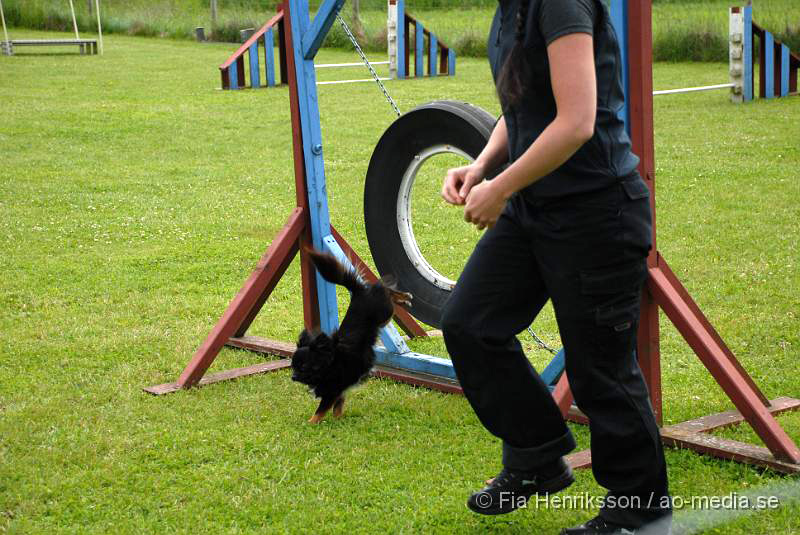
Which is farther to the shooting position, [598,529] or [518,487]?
[518,487]

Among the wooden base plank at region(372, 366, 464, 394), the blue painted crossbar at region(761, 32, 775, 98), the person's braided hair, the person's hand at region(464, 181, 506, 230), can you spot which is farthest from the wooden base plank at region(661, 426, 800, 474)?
the blue painted crossbar at region(761, 32, 775, 98)

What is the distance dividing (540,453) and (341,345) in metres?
1.34

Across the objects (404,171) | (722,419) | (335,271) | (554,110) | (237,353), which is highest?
(554,110)

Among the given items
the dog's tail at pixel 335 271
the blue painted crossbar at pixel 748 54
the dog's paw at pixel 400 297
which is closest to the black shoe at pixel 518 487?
the dog's tail at pixel 335 271

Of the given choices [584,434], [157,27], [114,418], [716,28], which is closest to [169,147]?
[114,418]

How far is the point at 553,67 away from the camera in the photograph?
2.32 meters

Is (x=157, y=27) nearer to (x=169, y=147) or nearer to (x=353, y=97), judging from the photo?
(x=353, y=97)

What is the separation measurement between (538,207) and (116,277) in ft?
14.5

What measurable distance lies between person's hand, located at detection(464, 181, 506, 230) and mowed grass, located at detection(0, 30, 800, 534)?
1077 mm

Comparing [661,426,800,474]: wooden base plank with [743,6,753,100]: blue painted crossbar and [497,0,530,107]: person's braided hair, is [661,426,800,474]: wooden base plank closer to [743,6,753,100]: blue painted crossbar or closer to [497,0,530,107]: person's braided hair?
[497,0,530,107]: person's braided hair

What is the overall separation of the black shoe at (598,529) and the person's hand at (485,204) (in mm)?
943

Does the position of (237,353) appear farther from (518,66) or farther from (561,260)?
(518,66)

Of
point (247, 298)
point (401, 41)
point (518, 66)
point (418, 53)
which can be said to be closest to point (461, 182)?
point (518, 66)

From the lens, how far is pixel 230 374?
4.71 metres
